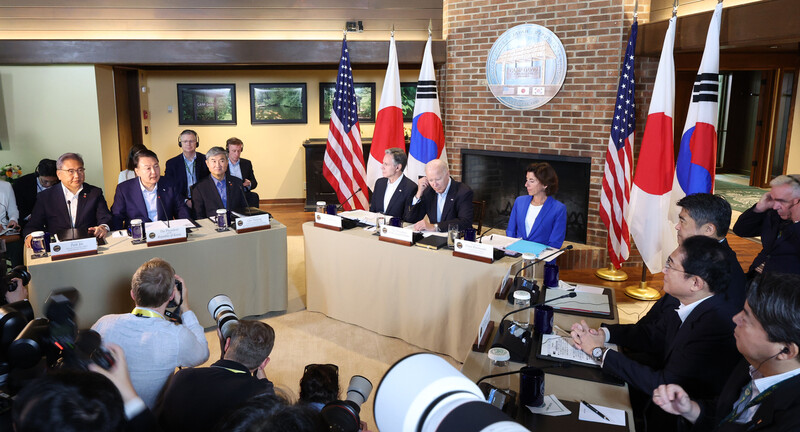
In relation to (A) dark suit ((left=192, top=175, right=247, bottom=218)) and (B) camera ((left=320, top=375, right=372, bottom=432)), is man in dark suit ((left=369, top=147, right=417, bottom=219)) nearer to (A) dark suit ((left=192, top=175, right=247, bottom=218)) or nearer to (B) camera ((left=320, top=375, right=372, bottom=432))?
(A) dark suit ((left=192, top=175, right=247, bottom=218))

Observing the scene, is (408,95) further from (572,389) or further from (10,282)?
(572,389)

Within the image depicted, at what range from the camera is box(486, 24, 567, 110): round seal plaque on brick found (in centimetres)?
525

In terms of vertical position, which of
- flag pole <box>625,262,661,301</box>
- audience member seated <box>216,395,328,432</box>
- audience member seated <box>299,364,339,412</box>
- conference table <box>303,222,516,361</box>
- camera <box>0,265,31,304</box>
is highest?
audience member seated <box>216,395,328,432</box>

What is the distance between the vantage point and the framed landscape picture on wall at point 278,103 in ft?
25.1

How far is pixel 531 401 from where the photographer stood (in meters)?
1.80

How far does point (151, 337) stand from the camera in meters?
2.13

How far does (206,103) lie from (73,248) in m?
4.68

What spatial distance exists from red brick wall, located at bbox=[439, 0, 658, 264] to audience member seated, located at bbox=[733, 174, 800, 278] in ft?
6.39

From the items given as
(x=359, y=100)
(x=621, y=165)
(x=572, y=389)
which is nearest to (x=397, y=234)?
(x=572, y=389)

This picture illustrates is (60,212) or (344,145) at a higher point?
(344,145)

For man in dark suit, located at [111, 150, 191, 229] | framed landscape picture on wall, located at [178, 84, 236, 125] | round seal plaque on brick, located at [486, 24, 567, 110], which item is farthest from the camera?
framed landscape picture on wall, located at [178, 84, 236, 125]

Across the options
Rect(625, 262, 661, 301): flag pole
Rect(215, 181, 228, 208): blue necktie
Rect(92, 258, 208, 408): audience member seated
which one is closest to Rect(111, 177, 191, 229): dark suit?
Rect(215, 181, 228, 208): blue necktie

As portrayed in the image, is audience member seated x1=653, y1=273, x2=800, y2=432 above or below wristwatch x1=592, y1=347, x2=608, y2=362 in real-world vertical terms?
above

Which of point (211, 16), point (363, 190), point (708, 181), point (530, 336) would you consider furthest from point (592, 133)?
point (211, 16)
